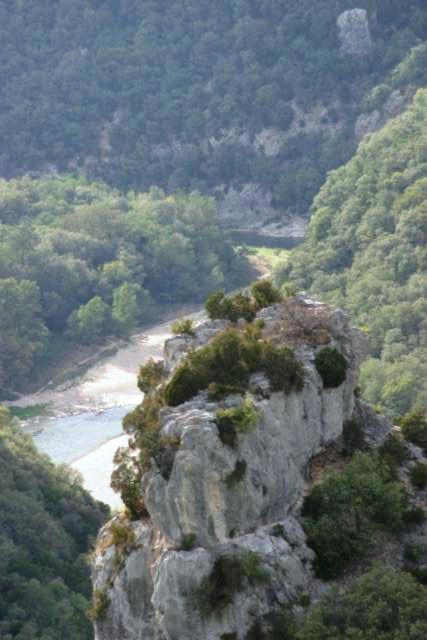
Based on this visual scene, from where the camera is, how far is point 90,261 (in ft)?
391

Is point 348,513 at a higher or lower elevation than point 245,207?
higher

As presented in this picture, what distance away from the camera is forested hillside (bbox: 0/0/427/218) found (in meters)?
152

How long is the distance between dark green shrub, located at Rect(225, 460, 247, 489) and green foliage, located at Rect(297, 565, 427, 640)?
3084mm

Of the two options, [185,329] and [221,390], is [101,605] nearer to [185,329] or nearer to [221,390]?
[221,390]

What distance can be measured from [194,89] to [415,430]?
410 feet

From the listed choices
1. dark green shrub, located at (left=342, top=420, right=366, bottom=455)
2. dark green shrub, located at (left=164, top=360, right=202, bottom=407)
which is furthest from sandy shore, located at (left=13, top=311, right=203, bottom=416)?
dark green shrub, located at (left=164, top=360, right=202, bottom=407)

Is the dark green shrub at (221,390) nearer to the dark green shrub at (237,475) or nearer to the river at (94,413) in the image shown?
the dark green shrub at (237,475)

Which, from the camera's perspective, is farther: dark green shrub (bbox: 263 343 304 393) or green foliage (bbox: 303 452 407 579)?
dark green shrub (bbox: 263 343 304 393)

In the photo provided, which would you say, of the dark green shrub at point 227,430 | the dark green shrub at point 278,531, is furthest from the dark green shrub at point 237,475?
the dark green shrub at point 278,531

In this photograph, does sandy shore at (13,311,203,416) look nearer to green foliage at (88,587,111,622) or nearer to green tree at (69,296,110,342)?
green tree at (69,296,110,342)

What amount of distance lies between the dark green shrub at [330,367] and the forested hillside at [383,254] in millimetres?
44568

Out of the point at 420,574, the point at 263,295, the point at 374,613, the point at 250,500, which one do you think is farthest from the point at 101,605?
the point at 263,295

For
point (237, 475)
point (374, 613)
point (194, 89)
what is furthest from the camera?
point (194, 89)

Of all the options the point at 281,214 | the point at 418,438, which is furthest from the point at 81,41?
the point at 418,438
